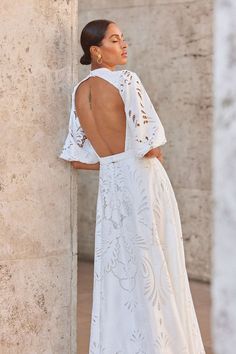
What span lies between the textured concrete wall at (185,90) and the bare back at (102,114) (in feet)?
11.4

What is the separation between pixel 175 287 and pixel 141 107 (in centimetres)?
79

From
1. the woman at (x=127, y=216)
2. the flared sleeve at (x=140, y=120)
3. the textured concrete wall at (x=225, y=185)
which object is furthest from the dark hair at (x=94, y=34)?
the textured concrete wall at (x=225, y=185)

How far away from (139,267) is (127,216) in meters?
0.22

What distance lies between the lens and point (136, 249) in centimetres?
369

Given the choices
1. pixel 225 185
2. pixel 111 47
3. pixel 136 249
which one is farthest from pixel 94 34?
pixel 225 185

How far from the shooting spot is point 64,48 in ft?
12.3

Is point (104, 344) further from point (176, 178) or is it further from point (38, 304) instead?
point (176, 178)

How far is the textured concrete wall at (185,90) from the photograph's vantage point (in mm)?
7227

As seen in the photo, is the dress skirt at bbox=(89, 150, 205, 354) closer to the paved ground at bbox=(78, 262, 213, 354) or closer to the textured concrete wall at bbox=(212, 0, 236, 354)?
the paved ground at bbox=(78, 262, 213, 354)

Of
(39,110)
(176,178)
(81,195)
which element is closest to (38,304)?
(39,110)

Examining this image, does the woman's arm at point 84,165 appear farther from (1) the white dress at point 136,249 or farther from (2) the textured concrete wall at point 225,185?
(2) the textured concrete wall at point 225,185

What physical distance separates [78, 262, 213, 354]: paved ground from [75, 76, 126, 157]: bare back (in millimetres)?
1575

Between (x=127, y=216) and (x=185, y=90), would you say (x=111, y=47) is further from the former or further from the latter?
(x=185, y=90)

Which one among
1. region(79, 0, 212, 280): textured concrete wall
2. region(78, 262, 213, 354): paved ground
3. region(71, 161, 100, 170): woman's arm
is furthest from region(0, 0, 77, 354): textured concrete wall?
region(79, 0, 212, 280): textured concrete wall
